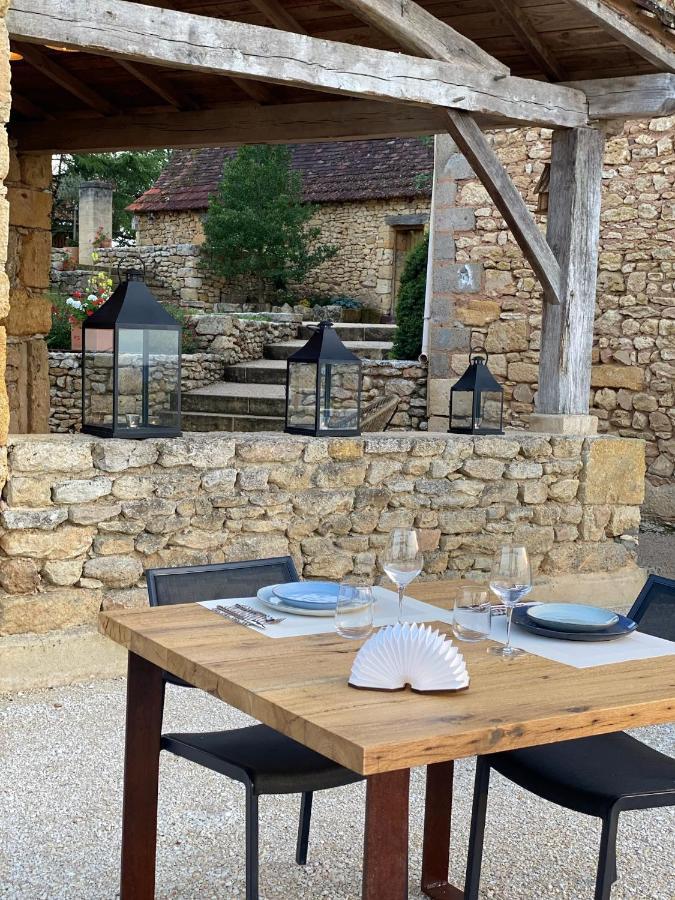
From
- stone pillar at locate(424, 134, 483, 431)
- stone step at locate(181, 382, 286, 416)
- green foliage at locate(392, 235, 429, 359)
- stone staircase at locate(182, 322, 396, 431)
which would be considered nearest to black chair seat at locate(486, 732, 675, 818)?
stone pillar at locate(424, 134, 483, 431)

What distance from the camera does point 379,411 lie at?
9062 mm

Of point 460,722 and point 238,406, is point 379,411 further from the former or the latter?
point 460,722

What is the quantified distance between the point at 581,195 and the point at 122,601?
9.73 ft

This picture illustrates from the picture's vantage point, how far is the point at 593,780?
2414 mm

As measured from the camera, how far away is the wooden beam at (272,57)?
384cm

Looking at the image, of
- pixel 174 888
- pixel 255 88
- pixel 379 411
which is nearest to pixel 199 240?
pixel 379 411

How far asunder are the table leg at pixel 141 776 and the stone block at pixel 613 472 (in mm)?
3416

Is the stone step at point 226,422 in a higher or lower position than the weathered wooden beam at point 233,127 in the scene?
lower

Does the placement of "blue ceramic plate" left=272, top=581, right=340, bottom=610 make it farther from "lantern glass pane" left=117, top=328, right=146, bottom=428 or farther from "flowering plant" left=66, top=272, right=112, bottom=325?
"flowering plant" left=66, top=272, right=112, bottom=325

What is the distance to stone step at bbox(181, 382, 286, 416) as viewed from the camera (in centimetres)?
966

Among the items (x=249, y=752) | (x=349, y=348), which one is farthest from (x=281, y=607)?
(x=349, y=348)

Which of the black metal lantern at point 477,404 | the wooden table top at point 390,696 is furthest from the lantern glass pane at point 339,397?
the wooden table top at point 390,696

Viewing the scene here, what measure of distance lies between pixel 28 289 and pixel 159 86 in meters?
1.70

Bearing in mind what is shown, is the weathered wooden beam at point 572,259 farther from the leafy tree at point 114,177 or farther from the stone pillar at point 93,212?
the leafy tree at point 114,177
